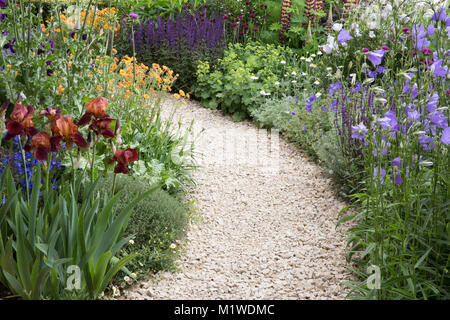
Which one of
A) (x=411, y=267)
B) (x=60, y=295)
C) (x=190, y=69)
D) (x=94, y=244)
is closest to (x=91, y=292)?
(x=60, y=295)

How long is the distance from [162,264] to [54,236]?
943mm

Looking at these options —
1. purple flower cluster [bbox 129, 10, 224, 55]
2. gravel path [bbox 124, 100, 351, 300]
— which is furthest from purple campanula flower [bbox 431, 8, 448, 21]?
purple flower cluster [bbox 129, 10, 224, 55]

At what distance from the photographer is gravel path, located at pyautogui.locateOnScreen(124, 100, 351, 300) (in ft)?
9.43

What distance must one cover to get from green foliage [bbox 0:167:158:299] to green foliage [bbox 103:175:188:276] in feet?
1.64

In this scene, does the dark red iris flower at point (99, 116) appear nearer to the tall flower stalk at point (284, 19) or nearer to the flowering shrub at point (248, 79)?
the flowering shrub at point (248, 79)

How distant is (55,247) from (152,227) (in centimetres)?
87

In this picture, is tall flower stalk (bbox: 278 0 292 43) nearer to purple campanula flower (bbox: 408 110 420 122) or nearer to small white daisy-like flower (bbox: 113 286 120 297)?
purple campanula flower (bbox: 408 110 420 122)

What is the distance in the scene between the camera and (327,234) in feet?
11.5

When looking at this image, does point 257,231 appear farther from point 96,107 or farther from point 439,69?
point 96,107

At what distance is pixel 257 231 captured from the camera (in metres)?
3.61

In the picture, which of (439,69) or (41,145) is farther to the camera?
(439,69)

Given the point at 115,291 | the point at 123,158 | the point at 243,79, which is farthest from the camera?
the point at 243,79

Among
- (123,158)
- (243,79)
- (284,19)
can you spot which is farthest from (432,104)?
(284,19)
